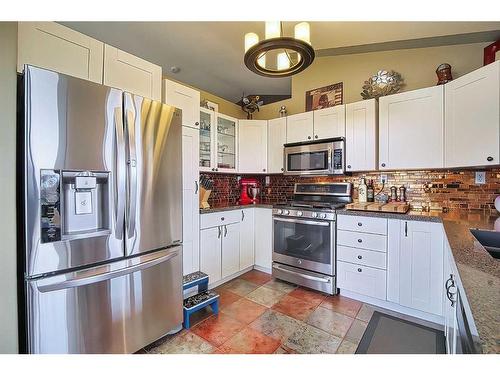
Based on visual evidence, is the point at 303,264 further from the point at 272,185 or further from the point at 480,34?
the point at 480,34

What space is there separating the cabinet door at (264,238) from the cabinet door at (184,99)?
50.7 inches

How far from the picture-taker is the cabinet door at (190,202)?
2.11m

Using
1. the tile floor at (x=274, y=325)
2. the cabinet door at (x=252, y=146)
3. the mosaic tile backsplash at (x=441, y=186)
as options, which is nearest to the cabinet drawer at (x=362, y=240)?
the tile floor at (x=274, y=325)

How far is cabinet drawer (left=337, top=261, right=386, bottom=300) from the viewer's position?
6.69 feet

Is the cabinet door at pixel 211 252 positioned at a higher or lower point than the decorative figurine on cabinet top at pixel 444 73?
lower

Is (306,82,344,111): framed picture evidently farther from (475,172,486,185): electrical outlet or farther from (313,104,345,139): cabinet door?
(475,172,486,185): electrical outlet

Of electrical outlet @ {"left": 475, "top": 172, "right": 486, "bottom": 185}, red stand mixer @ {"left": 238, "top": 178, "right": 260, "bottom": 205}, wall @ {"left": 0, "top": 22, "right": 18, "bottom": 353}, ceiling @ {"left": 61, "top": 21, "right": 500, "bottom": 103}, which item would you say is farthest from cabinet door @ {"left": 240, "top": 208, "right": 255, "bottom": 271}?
electrical outlet @ {"left": 475, "top": 172, "right": 486, "bottom": 185}

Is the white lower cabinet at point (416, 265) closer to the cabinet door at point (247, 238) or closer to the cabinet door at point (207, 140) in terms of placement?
the cabinet door at point (247, 238)

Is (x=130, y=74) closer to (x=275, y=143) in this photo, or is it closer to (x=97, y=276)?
(x=97, y=276)

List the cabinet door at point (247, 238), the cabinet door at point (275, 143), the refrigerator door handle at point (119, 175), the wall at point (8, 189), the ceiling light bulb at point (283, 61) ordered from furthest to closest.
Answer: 1. the cabinet door at point (275, 143)
2. the cabinet door at point (247, 238)
3. the ceiling light bulb at point (283, 61)
4. the refrigerator door handle at point (119, 175)
5. the wall at point (8, 189)

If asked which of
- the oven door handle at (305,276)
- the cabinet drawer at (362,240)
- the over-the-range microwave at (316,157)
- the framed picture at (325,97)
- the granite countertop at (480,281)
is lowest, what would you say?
the oven door handle at (305,276)

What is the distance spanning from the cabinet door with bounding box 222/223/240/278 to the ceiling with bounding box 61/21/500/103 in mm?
1895

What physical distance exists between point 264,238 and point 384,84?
2091 millimetres
